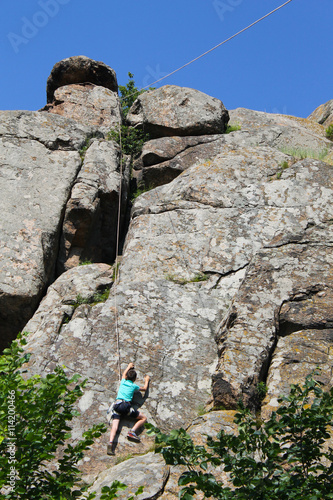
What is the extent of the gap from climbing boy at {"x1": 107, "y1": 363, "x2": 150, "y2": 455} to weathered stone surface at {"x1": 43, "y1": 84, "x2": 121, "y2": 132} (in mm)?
8765

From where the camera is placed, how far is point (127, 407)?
24.1ft

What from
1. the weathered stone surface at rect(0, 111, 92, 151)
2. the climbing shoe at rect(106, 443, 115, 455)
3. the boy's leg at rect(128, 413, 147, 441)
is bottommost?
the climbing shoe at rect(106, 443, 115, 455)

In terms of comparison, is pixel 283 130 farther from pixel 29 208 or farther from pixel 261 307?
pixel 261 307

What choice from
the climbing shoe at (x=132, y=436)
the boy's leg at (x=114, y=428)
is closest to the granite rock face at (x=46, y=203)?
the boy's leg at (x=114, y=428)

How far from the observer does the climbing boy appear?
717cm

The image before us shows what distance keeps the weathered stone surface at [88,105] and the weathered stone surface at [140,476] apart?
10192 millimetres

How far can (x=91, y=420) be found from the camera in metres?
7.41

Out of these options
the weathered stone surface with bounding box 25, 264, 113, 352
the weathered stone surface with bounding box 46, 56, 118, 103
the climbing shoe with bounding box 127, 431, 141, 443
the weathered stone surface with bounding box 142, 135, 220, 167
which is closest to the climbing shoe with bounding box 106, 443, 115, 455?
the climbing shoe with bounding box 127, 431, 141, 443

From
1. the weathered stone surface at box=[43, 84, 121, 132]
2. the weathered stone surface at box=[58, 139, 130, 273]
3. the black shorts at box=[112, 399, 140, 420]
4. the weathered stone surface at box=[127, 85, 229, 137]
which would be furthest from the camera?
the weathered stone surface at box=[43, 84, 121, 132]

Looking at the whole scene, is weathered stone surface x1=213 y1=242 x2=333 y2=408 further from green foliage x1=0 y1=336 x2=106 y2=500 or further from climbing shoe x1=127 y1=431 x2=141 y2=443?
green foliage x1=0 y1=336 x2=106 y2=500

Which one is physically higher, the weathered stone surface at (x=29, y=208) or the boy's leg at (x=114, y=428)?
the weathered stone surface at (x=29, y=208)

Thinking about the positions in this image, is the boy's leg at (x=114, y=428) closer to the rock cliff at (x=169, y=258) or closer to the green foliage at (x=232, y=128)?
the rock cliff at (x=169, y=258)

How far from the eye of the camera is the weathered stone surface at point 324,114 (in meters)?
17.4

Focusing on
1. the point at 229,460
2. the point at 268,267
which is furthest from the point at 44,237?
the point at 229,460
